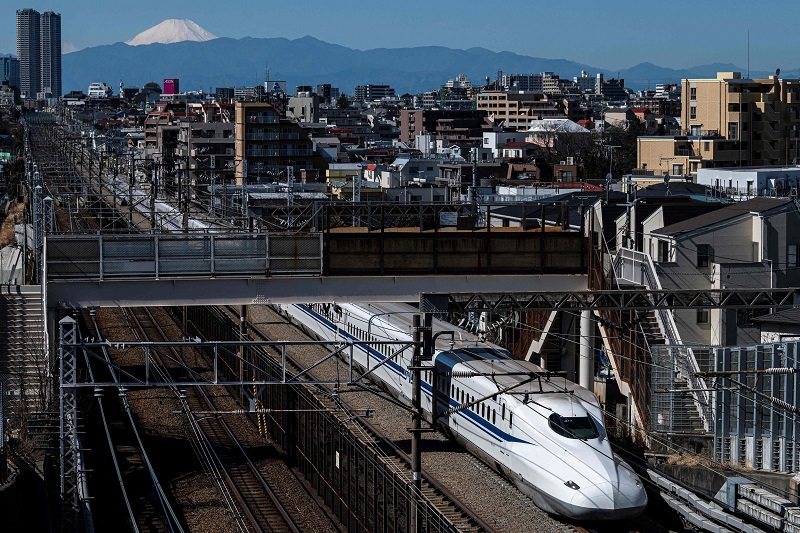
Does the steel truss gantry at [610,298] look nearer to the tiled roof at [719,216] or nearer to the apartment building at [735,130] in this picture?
the tiled roof at [719,216]

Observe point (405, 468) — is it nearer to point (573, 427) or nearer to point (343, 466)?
point (343, 466)

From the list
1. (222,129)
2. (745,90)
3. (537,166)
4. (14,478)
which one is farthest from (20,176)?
(14,478)

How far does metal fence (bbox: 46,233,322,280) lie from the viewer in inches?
759

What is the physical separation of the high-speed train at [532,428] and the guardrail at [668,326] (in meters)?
1.53

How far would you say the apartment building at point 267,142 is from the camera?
200 ft

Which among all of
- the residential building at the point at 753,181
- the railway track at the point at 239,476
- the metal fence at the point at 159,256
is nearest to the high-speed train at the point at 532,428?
the railway track at the point at 239,476

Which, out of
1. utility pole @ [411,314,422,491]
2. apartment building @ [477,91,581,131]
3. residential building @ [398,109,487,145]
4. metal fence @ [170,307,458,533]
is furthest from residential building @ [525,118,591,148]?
utility pole @ [411,314,422,491]

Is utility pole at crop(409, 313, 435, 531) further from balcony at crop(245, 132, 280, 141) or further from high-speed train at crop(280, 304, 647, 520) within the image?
balcony at crop(245, 132, 280, 141)

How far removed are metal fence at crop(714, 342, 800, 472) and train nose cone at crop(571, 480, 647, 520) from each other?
275 centimetres

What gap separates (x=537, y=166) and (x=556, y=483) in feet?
165

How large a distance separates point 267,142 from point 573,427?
48.8 m

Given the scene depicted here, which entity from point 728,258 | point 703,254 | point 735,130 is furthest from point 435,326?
point 735,130

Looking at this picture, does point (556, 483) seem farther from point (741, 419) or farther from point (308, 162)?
point (308, 162)

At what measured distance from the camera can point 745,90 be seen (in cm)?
5878
